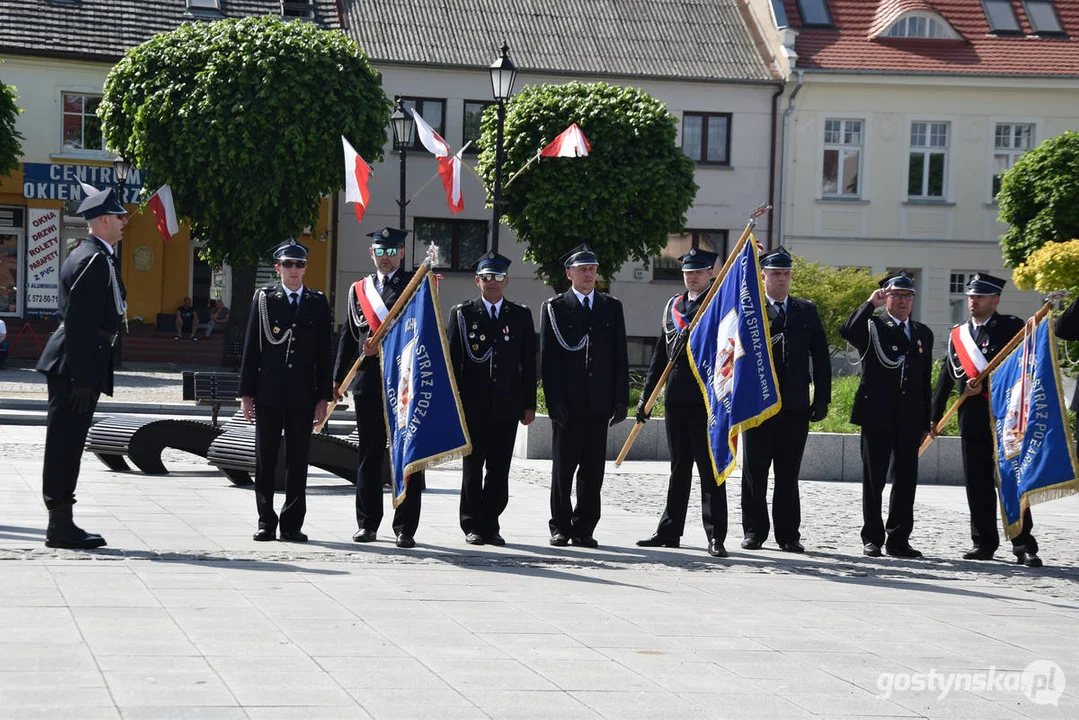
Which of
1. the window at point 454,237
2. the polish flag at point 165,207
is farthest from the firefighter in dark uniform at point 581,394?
the window at point 454,237

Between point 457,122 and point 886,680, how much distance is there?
3362 cm

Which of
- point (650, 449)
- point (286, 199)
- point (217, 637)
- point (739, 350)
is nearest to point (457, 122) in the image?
point (286, 199)

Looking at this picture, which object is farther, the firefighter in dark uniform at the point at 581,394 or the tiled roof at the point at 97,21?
the tiled roof at the point at 97,21

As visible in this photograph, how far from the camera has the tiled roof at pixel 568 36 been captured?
126 ft

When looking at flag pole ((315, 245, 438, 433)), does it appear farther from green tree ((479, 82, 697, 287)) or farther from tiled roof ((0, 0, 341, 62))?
tiled roof ((0, 0, 341, 62))

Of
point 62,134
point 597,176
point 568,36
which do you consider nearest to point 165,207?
point 62,134

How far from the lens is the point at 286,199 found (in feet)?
109

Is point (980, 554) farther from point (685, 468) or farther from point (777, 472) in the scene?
point (685, 468)

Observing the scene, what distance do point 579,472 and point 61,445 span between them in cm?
333

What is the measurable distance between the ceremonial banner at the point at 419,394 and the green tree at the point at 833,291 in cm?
2427

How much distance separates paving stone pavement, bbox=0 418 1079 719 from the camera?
5.39 meters

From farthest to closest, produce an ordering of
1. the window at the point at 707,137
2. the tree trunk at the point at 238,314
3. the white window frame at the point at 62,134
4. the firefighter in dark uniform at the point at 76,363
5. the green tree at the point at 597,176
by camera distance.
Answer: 1. the window at the point at 707,137
2. the white window frame at the point at 62,134
3. the green tree at the point at 597,176
4. the tree trunk at the point at 238,314
5. the firefighter in dark uniform at the point at 76,363

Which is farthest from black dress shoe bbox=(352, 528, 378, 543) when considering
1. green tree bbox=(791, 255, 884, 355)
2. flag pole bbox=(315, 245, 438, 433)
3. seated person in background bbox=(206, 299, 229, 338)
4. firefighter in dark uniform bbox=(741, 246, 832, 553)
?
seated person in background bbox=(206, 299, 229, 338)

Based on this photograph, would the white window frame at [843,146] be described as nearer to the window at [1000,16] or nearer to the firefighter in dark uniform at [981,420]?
the window at [1000,16]
